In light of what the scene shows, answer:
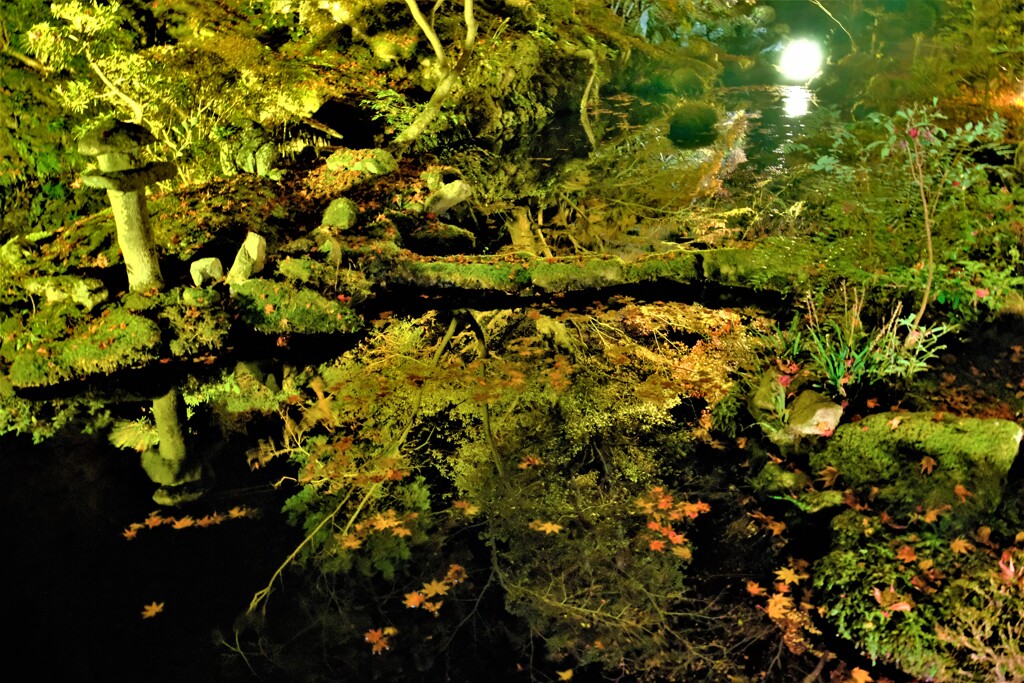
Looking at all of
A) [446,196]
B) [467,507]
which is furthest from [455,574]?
[446,196]

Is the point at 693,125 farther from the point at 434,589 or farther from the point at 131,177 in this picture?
the point at 434,589

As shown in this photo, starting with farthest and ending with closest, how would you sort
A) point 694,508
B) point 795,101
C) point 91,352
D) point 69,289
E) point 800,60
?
point 800,60, point 795,101, point 69,289, point 91,352, point 694,508

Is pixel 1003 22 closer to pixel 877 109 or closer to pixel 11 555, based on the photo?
pixel 877 109

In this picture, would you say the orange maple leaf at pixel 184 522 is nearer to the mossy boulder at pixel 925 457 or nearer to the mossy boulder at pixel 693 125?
the mossy boulder at pixel 925 457

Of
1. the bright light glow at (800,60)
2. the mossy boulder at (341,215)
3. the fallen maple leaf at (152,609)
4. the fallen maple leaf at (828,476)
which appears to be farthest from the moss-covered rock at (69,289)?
the bright light glow at (800,60)

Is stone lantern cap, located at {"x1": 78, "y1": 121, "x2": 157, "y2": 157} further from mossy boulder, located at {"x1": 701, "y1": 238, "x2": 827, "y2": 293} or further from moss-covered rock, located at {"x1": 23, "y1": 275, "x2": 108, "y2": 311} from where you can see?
mossy boulder, located at {"x1": 701, "y1": 238, "x2": 827, "y2": 293}

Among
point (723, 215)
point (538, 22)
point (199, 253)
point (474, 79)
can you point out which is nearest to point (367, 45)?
point (474, 79)

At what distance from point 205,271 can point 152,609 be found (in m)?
3.80

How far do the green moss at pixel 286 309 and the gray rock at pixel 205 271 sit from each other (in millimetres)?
227

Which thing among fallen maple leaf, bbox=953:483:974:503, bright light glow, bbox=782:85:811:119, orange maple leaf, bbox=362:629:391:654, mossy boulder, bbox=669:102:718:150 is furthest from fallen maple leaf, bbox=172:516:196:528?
bright light glow, bbox=782:85:811:119

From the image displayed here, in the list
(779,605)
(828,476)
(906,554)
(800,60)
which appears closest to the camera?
(779,605)

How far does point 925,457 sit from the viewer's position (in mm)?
4703

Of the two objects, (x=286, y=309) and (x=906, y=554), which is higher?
(x=286, y=309)

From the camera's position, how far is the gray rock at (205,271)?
6.70 meters
